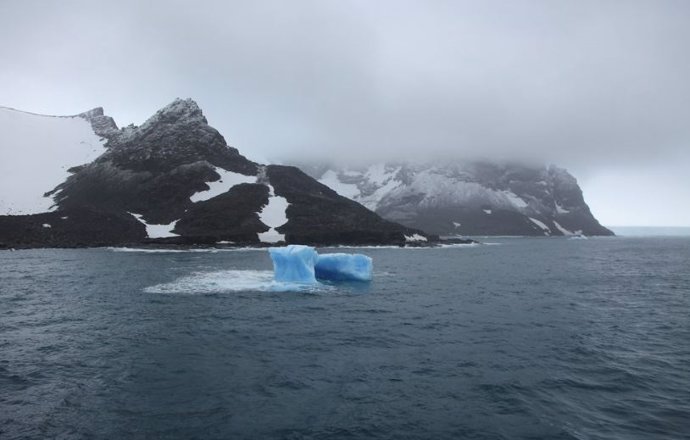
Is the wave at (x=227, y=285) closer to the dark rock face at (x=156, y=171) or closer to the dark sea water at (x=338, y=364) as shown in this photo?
the dark sea water at (x=338, y=364)

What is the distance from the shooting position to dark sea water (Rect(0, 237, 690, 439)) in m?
18.1

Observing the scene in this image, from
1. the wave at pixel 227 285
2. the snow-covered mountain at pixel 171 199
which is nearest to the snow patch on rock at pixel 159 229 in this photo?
the snow-covered mountain at pixel 171 199

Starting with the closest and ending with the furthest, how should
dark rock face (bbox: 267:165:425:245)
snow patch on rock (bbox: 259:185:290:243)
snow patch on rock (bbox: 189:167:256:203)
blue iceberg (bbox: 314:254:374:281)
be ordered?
blue iceberg (bbox: 314:254:374:281), snow patch on rock (bbox: 259:185:290:243), dark rock face (bbox: 267:165:425:245), snow patch on rock (bbox: 189:167:256:203)

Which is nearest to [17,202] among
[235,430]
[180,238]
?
[180,238]

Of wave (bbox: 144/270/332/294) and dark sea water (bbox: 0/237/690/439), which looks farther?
wave (bbox: 144/270/332/294)

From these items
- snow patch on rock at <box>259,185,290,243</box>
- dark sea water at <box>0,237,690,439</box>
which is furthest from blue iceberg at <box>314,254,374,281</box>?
snow patch on rock at <box>259,185,290,243</box>

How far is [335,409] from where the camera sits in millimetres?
19469

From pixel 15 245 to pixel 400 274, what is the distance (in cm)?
9367

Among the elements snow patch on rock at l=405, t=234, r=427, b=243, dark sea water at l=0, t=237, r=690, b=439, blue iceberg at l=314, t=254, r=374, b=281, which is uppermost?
snow patch on rock at l=405, t=234, r=427, b=243

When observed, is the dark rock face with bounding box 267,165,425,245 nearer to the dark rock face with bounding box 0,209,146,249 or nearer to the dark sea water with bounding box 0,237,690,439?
the dark rock face with bounding box 0,209,146,249

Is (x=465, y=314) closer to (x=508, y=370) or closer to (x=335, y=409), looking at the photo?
(x=508, y=370)

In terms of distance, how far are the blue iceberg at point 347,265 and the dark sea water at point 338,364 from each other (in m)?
8.82

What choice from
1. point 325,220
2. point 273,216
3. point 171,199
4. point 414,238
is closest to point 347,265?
point 325,220

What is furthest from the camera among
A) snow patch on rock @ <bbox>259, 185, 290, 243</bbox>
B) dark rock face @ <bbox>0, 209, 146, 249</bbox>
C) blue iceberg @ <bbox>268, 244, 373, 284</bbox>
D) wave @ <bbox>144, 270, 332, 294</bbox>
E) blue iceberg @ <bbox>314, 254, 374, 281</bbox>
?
snow patch on rock @ <bbox>259, 185, 290, 243</bbox>
